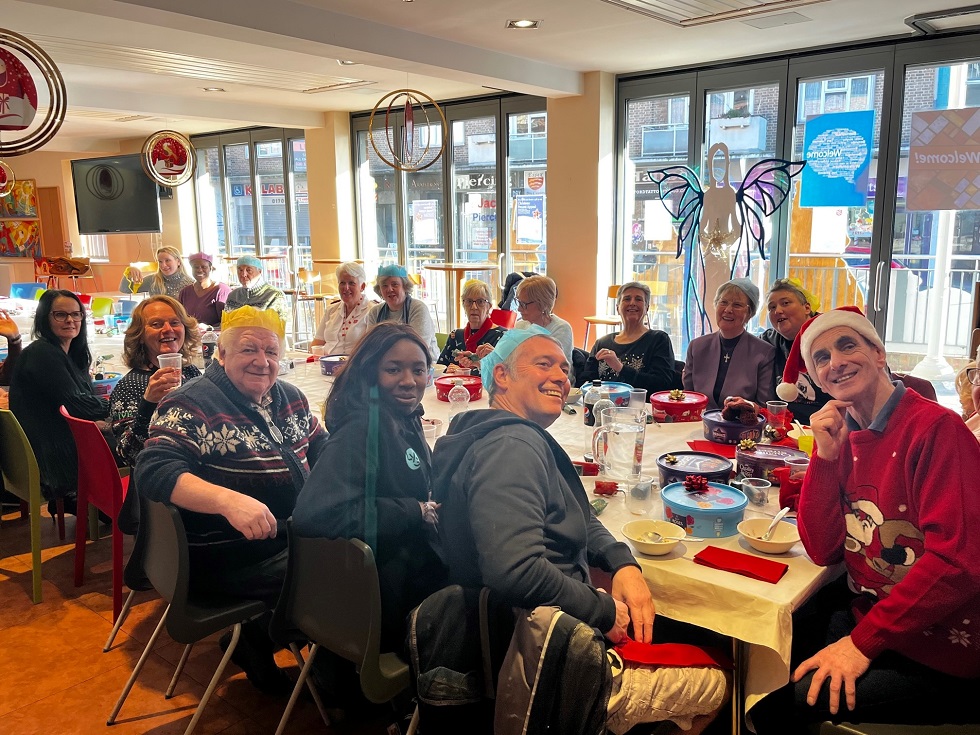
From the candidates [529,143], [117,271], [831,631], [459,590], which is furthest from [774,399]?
[117,271]

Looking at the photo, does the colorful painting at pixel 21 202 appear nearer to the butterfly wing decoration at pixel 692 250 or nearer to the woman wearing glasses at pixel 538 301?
the butterfly wing decoration at pixel 692 250

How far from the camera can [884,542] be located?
5.50ft

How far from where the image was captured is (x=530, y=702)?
4.84ft

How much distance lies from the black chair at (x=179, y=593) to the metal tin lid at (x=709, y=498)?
1178mm

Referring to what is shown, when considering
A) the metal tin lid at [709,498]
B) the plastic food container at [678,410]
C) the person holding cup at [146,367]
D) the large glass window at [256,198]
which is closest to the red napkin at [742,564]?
the metal tin lid at [709,498]

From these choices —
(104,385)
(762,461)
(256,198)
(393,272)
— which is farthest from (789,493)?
(256,198)

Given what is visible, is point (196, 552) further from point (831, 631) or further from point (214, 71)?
point (214, 71)

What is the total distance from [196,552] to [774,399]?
245cm

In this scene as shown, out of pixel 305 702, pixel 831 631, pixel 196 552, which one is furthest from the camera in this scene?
pixel 305 702

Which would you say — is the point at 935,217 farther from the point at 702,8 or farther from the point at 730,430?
the point at 730,430

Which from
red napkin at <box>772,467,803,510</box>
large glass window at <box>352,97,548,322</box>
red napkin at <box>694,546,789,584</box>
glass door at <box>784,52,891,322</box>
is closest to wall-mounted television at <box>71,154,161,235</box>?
large glass window at <box>352,97,548,322</box>

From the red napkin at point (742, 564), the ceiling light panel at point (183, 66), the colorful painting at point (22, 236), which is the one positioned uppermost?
the ceiling light panel at point (183, 66)

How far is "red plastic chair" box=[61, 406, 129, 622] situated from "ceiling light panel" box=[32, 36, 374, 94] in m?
3.70

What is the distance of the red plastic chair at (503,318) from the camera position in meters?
4.24
